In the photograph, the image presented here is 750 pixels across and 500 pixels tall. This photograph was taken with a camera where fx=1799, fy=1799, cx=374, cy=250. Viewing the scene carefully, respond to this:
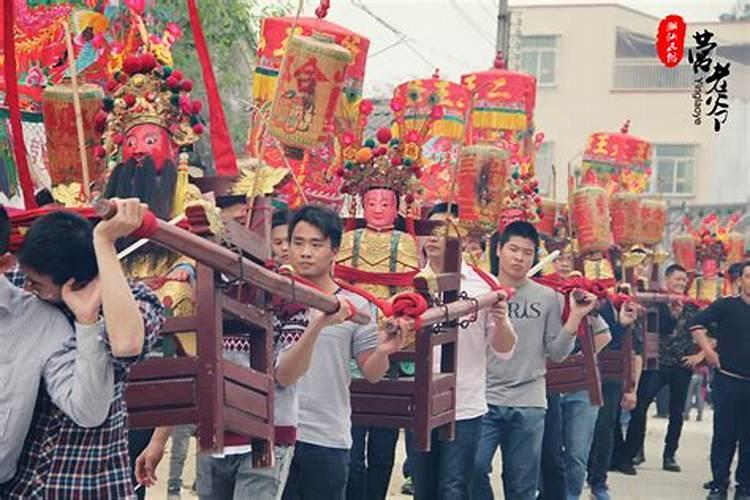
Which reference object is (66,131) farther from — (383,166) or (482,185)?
(482,185)

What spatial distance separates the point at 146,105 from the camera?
22.9 feet

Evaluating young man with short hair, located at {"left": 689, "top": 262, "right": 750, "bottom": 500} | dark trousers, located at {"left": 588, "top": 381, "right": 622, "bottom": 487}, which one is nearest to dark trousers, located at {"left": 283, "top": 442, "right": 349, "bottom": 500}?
dark trousers, located at {"left": 588, "top": 381, "right": 622, "bottom": 487}

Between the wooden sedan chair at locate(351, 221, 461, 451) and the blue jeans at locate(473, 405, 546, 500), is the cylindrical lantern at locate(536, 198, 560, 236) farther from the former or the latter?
the wooden sedan chair at locate(351, 221, 461, 451)

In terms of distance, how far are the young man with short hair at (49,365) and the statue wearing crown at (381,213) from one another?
367 cm

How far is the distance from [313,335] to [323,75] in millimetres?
3372

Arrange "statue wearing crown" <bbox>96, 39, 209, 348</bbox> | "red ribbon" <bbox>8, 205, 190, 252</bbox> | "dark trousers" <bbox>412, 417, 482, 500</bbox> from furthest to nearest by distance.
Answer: "dark trousers" <bbox>412, 417, 482, 500</bbox>
"statue wearing crown" <bbox>96, 39, 209, 348</bbox>
"red ribbon" <bbox>8, 205, 190, 252</bbox>

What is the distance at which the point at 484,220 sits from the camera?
11312 millimetres

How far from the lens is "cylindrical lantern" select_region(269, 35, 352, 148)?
31.3 feet

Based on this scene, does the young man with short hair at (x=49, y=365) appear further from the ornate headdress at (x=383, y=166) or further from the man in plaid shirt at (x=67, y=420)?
the ornate headdress at (x=383, y=166)

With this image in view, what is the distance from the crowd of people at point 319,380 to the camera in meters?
4.78

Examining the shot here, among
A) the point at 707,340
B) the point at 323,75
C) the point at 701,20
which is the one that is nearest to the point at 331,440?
the point at 323,75

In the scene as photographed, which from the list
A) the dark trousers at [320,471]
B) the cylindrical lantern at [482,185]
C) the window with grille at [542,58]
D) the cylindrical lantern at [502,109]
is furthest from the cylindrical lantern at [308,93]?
the window with grille at [542,58]

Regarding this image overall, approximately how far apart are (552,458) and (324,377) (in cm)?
327

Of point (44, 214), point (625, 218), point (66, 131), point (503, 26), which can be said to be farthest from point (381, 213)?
point (503, 26)
